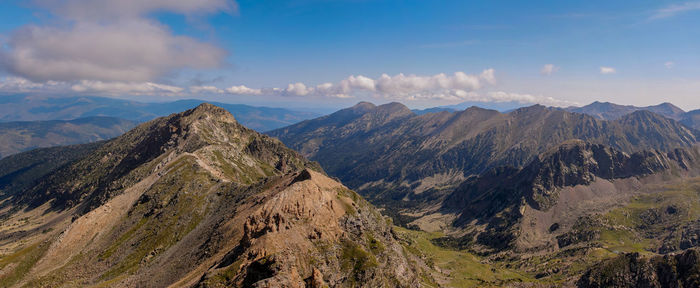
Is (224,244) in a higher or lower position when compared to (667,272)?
higher

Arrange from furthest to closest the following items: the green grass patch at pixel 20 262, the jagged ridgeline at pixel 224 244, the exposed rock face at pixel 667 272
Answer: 1. the exposed rock face at pixel 667 272
2. the green grass patch at pixel 20 262
3. the jagged ridgeline at pixel 224 244

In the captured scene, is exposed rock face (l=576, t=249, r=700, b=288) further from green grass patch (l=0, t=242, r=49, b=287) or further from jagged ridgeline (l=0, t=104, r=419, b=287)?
green grass patch (l=0, t=242, r=49, b=287)

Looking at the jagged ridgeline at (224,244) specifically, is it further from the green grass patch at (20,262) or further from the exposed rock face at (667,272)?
the exposed rock face at (667,272)

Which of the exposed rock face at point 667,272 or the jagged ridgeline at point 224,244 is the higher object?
the jagged ridgeline at point 224,244

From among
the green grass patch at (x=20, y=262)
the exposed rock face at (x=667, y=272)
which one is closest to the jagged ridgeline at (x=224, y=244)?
the green grass patch at (x=20, y=262)

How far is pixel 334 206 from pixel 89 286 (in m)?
107

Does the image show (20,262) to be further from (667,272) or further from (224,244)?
(667,272)

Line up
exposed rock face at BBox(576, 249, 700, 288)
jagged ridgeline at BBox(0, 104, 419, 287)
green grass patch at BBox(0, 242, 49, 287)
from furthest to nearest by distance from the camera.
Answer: exposed rock face at BBox(576, 249, 700, 288) < green grass patch at BBox(0, 242, 49, 287) < jagged ridgeline at BBox(0, 104, 419, 287)

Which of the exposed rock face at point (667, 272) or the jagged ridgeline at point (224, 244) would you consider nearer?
the jagged ridgeline at point (224, 244)

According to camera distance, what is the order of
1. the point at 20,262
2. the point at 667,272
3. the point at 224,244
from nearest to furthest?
the point at 224,244 → the point at 20,262 → the point at 667,272

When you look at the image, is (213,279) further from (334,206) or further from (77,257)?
(77,257)

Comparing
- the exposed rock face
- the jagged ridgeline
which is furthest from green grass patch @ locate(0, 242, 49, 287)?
the exposed rock face

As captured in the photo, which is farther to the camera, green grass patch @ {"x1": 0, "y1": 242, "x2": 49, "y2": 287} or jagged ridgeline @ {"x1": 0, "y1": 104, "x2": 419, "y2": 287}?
green grass patch @ {"x1": 0, "y1": 242, "x2": 49, "y2": 287}

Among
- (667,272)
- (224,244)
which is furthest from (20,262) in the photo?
(667,272)
